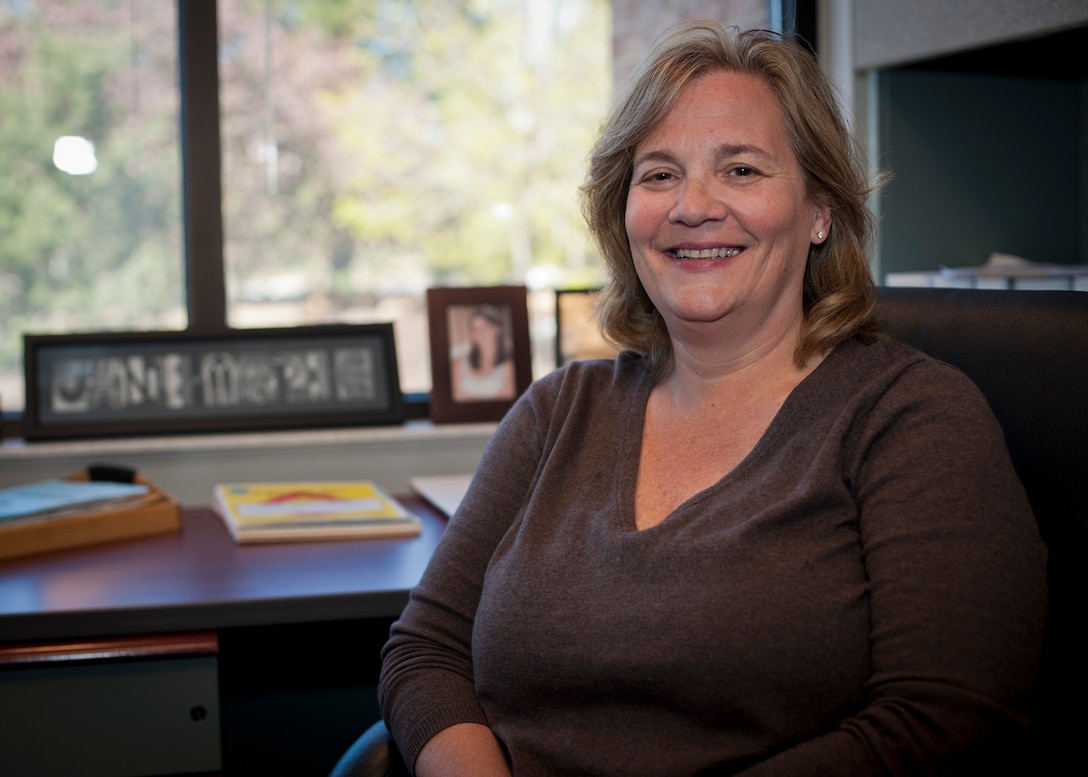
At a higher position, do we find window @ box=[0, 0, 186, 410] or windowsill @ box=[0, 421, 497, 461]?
window @ box=[0, 0, 186, 410]

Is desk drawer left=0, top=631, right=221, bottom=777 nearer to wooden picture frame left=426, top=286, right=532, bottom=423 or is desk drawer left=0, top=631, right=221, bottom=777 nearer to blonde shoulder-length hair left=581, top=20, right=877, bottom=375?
blonde shoulder-length hair left=581, top=20, right=877, bottom=375

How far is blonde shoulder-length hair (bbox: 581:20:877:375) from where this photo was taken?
1278mm

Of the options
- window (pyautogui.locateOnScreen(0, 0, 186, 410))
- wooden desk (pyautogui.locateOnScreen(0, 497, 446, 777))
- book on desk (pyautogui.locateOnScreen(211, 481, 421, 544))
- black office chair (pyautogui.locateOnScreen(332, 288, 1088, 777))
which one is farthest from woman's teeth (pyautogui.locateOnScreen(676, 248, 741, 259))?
window (pyautogui.locateOnScreen(0, 0, 186, 410))

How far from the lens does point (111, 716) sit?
141 cm

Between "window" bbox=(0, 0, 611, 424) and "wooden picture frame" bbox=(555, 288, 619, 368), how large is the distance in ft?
0.34

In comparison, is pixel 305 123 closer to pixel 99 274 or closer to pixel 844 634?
pixel 99 274

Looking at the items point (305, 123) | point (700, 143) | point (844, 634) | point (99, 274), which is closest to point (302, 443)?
point (99, 274)

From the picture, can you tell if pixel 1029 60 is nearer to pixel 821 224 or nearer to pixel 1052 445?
pixel 821 224

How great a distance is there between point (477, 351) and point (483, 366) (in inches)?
1.3

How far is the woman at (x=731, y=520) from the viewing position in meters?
1.03

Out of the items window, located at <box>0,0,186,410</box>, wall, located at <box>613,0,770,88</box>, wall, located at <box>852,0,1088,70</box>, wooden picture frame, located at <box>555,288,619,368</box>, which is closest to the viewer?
wall, located at <box>852,0,1088,70</box>

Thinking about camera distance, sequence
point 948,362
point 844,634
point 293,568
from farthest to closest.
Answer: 1. point 293,568
2. point 948,362
3. point 844,634

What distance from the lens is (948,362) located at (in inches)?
50.0

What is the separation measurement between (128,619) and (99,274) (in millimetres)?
1061
